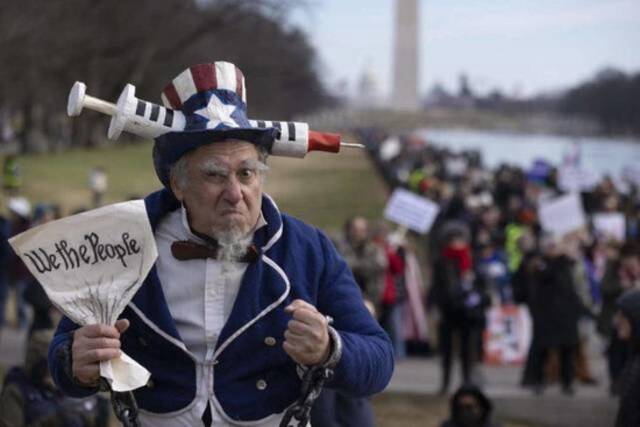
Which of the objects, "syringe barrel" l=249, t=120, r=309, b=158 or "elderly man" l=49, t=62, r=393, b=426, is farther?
"syringe barrel" l=249, t=120, r=309, b=158

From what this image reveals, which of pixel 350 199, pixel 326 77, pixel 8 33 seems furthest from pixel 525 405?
pixel 326 77

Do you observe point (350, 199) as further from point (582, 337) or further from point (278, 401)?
point (278, 401)

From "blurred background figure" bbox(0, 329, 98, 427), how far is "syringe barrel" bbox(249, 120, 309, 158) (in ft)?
9.61

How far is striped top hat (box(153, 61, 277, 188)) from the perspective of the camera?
152 inches

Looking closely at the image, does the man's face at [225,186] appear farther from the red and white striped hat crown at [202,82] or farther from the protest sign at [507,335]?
the protest sign at [507,335]

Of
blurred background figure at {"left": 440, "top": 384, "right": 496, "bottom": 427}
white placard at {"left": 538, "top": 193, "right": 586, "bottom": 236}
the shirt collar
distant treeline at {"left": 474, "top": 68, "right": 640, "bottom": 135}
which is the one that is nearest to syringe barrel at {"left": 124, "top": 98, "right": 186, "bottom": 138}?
the shirt collar

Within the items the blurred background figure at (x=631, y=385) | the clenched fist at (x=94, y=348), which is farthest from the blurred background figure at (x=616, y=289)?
the clenched fist at (x=94, y=348)

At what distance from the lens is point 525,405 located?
46.0 ft

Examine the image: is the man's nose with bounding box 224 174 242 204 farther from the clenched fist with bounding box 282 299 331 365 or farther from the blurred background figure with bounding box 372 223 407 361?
the blurred background figure with bounding box 372 223 407 361

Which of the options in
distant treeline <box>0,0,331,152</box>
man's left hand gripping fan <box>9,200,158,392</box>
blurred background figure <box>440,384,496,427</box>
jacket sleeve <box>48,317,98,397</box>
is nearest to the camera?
man's left hand gripping fan <box>9,200,158,392</box>

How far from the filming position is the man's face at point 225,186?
3830 mm

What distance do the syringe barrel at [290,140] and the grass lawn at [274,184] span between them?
946 inches

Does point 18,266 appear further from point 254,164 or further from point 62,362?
point 254,164

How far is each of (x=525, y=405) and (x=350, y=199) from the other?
105ft
